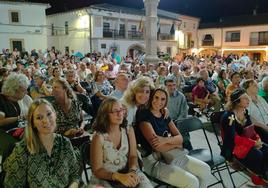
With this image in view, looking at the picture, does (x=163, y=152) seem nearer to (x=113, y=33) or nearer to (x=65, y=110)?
(x=65, y=110)

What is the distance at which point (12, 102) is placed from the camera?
324 centimetres

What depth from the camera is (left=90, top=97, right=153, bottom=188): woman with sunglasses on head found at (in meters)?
2.30

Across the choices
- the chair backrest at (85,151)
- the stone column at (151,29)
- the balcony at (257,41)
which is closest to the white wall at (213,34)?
the balcony at (257,41)

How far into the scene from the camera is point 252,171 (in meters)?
3.12

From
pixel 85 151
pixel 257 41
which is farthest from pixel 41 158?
pixel 257 41

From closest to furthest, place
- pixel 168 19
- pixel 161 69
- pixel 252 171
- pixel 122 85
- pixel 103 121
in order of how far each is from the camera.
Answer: pixel 103 121
pixel 252 171
pixel 122 85
pixel 161 69
pixel 168 19

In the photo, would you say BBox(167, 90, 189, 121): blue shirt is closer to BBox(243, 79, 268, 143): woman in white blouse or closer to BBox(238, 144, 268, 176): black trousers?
BBox(243, 79, 268, 143): woman in white blouse

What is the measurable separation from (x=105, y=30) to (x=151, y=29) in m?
16.8

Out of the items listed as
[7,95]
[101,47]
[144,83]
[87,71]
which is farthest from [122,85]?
[101,47]

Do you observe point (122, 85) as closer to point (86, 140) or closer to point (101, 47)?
point (86, 140)

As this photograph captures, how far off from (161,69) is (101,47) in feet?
61.7

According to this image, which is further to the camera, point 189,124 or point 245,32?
point 245,32

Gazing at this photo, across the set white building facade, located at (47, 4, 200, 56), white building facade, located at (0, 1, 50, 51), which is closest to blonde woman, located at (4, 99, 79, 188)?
white building facade, located at (47, 4, 200, 56)

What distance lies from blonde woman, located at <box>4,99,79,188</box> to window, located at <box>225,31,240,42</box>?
31.7 metres
